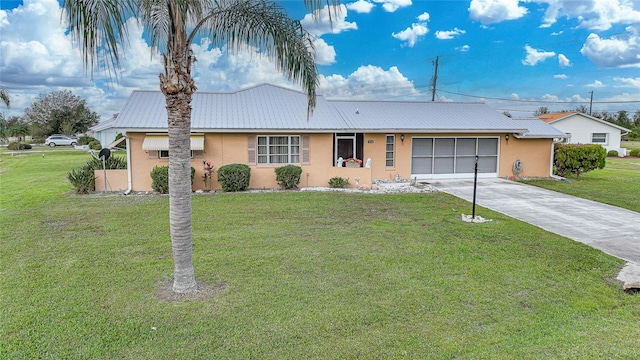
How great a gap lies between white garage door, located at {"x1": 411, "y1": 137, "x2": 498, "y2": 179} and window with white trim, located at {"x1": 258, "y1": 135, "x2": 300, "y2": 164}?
18.2 feet

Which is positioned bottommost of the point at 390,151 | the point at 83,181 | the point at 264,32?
the point at 83,181

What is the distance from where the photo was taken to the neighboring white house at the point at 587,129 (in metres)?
35.5

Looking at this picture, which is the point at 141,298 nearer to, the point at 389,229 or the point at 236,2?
the point at 236,2

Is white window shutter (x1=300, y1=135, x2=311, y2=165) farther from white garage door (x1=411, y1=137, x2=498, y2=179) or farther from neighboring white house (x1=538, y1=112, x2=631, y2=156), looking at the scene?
neighboring white house (x1=538, y1=112, x2=631, y2=156)

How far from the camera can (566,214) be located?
36.5ft

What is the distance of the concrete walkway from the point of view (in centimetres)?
793

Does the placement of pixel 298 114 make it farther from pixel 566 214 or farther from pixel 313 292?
pixel 313 292

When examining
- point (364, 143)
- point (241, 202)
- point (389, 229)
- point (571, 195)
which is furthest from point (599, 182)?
point (241, 202)

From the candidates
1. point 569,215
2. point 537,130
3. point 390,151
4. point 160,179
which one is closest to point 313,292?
point 569,215

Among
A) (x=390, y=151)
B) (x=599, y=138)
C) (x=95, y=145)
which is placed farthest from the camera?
(x=95, y=145)

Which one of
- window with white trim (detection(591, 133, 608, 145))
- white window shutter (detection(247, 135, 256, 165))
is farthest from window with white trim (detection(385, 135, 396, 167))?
window with white trim (detection(591, 133, 608, 145))

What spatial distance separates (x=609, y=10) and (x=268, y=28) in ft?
91.0

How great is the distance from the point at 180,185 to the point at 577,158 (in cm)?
1866

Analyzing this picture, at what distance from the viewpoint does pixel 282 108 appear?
17141 mm
